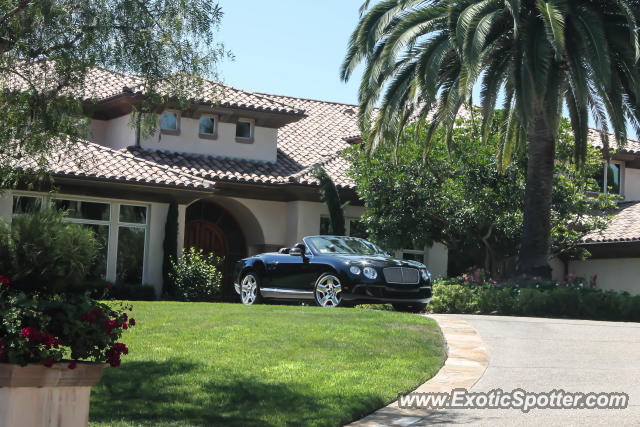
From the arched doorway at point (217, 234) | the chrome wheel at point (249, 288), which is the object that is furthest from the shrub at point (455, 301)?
the arched doorway at point (217, 234)

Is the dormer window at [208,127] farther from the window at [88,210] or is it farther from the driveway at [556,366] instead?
the driveway at [556,366]

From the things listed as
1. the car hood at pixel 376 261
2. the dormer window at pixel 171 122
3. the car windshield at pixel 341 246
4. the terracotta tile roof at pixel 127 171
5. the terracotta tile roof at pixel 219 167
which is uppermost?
the dormer window at pixel 171 122

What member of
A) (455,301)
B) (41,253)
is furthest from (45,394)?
(455,301)

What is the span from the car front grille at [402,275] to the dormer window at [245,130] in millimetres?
12287

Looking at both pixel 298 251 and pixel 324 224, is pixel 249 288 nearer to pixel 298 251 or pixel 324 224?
pixel 298 251

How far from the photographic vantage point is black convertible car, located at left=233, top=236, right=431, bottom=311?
1638cm

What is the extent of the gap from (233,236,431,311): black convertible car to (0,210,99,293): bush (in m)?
8.76

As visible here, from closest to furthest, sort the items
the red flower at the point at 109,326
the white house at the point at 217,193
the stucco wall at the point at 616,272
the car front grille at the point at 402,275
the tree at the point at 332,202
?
the red flower at the point at 109,326, the car front grille at the point at 402,275, the white house at the point at 217,193, the tree at the point at 332,202, the stucco wall at the point at 616,272

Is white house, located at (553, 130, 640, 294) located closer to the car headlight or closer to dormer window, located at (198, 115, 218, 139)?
the car headlight

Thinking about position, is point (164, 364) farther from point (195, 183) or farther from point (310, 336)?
point (195, 183)

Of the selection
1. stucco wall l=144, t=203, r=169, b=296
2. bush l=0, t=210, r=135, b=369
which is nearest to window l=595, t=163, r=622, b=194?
stucco wall l=144, t=203, r=169, b=296

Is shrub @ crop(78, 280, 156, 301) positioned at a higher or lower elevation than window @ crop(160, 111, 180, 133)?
lower

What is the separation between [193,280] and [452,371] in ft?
47.3

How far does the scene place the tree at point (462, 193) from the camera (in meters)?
23.2
